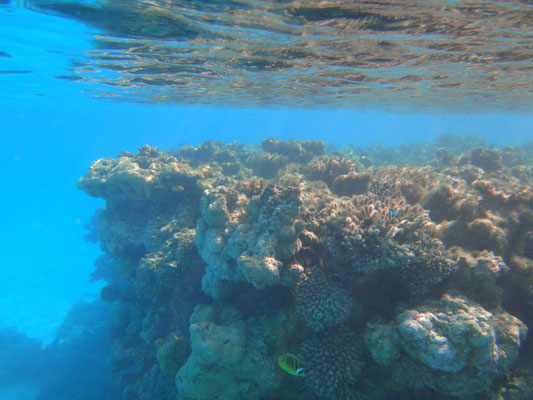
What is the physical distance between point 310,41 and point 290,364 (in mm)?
10864

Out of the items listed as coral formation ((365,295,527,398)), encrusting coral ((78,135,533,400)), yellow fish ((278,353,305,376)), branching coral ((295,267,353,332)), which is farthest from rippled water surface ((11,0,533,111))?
yellow fish ((278,353,305,376))

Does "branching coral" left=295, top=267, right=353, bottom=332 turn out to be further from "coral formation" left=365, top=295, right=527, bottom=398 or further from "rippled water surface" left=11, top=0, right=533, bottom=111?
"rippled water surface" left=11, top=0, right=533, bottom=111

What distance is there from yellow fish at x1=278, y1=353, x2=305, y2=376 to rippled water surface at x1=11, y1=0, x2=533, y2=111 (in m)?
8.87

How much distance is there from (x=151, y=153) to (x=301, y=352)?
1433cm

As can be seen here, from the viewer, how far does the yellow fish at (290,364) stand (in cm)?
444

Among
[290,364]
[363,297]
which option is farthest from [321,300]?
[290,364]

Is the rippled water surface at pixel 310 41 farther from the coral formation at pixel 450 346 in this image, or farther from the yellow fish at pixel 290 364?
the yellow fish at pixel 290 364

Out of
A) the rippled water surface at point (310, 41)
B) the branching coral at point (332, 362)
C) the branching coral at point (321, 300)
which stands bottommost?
the branching coral at point (332, 362)

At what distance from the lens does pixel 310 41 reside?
33.1 feet

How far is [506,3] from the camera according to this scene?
6.81 m

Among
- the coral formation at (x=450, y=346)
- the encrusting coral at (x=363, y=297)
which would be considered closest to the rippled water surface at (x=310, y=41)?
the encrusting coral at (x=363, y=297)

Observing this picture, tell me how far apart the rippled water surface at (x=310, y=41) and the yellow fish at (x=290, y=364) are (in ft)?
29.1

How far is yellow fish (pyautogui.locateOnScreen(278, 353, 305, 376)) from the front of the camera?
444cm

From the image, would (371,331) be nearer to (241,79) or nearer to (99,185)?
(99,185)
